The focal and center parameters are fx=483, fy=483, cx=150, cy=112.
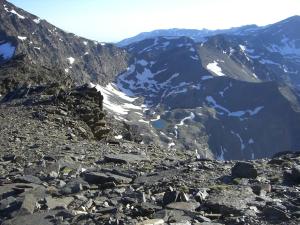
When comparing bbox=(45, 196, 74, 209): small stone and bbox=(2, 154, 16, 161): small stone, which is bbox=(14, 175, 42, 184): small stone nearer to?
bbox=(45, 196, 74, 209): small stone

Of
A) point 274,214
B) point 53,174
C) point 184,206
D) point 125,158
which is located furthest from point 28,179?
point 274,214

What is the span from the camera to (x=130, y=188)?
15719mm

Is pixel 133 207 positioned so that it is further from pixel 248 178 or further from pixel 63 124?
pixel 63 124

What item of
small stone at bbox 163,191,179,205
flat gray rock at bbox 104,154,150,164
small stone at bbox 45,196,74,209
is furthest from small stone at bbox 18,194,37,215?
flat gray rock at bbox 104,154,150,164

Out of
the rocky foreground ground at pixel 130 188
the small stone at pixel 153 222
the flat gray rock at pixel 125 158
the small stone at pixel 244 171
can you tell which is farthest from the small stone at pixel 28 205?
the flat gray rock at pixel 125 158

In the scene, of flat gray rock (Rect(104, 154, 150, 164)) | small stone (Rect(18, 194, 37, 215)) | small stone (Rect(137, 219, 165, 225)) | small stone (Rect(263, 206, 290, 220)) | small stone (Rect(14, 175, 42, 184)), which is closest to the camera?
small stone (Rect(137, 219, 165, 225))

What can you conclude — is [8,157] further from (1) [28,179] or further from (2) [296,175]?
(2) [296,175]

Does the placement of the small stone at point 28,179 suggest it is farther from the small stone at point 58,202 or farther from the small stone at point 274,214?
the small stone at point 274,214

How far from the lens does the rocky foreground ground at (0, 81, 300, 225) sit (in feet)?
41.9

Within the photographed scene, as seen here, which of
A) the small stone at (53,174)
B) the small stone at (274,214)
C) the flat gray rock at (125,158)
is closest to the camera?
the small stone at (274,214)

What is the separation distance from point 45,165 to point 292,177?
395 inches

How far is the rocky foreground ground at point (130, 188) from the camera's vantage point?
12.8 meters

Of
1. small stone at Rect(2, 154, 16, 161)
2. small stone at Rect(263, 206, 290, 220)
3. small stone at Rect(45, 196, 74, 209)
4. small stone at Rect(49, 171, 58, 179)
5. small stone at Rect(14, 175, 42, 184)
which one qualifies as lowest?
small stone at Rect(2, 154, 16, 161)

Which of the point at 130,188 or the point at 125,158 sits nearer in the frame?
the point at 130,188
